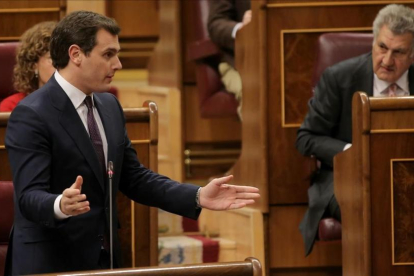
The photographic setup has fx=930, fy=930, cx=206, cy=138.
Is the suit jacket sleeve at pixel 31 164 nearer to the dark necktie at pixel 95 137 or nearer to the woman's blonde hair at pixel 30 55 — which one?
the dark necktie at pixel 95 137

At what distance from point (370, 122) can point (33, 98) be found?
0.49m

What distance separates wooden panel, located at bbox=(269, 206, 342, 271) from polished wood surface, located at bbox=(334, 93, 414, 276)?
29cm

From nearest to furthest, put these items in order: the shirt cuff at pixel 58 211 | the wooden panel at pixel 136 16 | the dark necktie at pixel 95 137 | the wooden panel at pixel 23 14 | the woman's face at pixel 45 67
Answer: the shirt cuff at pixel 58 211 → the dark necktie at pixel 95 137 → the woman's face at pixel 45 67 → the wooden panel at pixel 23 14 → the wooden panel at pixel 136 16

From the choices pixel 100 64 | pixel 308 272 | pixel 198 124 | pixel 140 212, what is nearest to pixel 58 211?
pixel 100 64

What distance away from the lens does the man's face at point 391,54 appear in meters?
1.44

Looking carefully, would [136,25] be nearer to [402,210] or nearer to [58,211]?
[402,210]

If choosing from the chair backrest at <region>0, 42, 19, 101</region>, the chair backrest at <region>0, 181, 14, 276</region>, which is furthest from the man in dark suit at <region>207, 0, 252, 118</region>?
the chair backrest at <region>0, 181, 14, 276</region>

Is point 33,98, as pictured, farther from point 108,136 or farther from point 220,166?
point 220,166

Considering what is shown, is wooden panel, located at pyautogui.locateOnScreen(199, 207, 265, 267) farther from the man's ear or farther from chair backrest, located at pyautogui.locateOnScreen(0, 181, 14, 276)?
the man's ear

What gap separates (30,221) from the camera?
3.29 feet

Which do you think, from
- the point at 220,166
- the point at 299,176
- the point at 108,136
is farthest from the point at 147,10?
the point at 108,136

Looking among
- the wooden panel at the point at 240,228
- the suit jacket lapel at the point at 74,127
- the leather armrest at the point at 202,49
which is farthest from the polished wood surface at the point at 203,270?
the leather armrest at the point at 202,49

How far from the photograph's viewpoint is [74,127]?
1.02 metres

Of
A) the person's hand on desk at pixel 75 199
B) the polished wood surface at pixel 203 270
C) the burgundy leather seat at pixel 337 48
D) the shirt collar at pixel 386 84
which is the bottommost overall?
the polished wood surface at pixel 203 270
